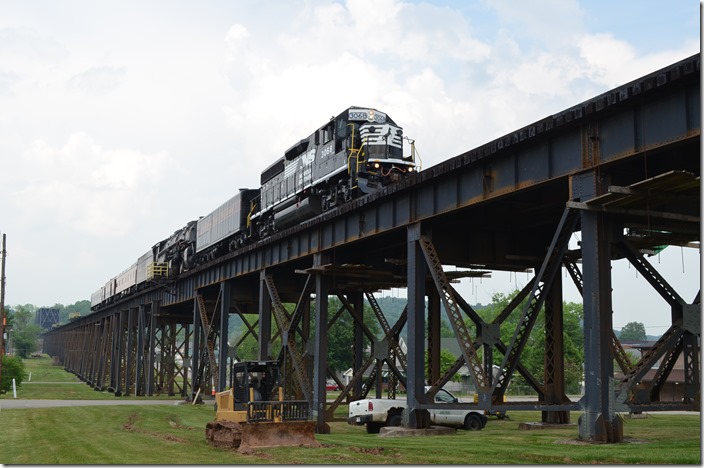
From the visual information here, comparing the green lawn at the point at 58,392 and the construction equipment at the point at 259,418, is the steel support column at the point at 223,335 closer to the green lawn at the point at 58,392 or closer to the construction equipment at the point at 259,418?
the construction equipment at the point at 259,418

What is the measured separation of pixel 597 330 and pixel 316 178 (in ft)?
66.4

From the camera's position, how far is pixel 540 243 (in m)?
28.6

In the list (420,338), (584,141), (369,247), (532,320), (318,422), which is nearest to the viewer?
(584,141)

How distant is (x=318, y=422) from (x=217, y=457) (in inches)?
392

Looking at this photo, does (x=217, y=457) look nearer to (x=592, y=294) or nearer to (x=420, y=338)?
(x=420, y=338)

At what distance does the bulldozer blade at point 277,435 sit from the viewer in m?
20.5

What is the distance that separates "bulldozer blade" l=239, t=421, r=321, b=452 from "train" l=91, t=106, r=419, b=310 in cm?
1236

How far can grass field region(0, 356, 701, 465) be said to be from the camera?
15.7 meters

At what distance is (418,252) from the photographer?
79.2 ft

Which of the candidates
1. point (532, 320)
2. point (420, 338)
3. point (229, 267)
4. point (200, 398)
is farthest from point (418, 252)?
point (200, 398)

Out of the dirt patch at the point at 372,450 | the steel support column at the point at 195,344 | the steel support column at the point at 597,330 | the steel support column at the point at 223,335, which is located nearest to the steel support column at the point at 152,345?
the steel support column at the point at 195,344

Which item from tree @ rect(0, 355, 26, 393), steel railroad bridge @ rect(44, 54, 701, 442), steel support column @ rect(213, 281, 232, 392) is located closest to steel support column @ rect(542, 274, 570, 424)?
steel railroad bridge @ rect(44, 54, 701, 442)

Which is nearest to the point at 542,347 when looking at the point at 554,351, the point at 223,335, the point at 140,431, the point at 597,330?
the point at 223,335

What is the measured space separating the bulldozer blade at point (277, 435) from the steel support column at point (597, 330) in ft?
24.8
